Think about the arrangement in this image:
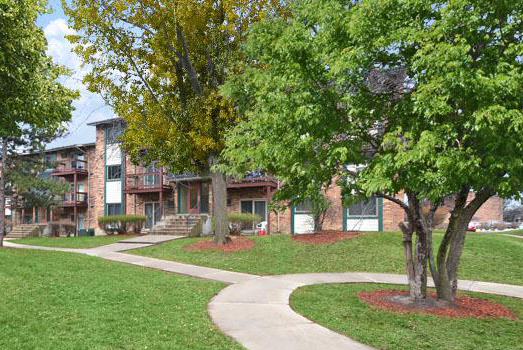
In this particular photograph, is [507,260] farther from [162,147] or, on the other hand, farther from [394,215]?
[162,147]

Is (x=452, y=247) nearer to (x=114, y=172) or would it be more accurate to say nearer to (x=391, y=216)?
(x=391, y=216)

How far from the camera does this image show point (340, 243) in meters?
16.1

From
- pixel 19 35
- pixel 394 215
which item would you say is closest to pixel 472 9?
pixel 19 35

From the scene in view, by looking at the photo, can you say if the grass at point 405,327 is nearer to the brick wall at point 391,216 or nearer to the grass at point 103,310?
the grass at point 103,310

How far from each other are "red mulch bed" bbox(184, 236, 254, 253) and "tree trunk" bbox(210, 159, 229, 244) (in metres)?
0.30

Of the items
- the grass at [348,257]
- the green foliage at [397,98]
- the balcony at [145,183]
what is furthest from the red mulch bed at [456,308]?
the balcony at [145,183]

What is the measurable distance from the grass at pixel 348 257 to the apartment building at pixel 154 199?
19.5 feet

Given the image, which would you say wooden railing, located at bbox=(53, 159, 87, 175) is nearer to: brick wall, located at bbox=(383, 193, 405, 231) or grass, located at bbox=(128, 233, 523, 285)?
grass, located at bbox=(128, 233, 523, 285)

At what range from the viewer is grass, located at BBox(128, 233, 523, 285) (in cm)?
1291

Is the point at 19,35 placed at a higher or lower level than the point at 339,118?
higher

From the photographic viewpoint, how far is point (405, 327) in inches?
265

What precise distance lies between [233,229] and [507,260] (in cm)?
1420

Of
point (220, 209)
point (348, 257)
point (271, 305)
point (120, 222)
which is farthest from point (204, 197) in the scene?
point (271, 305)

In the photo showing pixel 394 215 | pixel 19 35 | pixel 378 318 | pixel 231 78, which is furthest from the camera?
pixel 394 215
